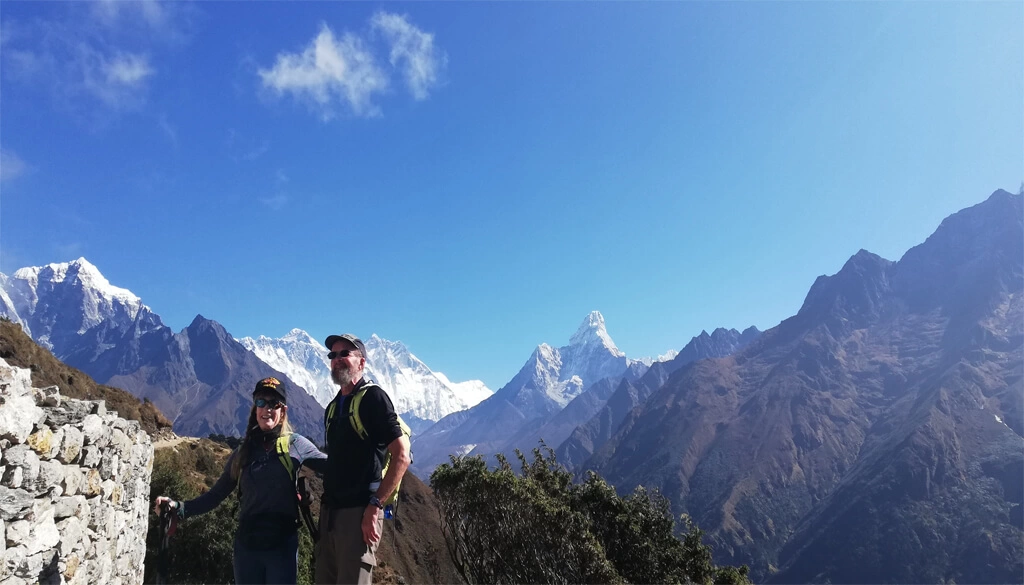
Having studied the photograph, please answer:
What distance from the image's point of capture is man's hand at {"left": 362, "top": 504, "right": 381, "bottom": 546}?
425 cm

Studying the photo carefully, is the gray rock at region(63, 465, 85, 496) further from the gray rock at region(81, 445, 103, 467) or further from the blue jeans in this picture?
the blue jeans

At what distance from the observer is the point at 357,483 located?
4.46 metres

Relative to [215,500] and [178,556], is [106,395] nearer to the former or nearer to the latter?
[178,556]

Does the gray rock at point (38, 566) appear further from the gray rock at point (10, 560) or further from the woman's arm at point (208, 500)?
the woman's arm at point (208, 500)

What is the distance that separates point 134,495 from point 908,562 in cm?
18909

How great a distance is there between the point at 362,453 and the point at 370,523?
0.56 meters

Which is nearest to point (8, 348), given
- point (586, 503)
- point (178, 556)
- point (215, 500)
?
point (178, 556)

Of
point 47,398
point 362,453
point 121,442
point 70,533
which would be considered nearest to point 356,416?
point 362,453

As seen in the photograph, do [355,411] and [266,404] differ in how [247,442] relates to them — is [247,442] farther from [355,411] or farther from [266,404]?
[355,411]

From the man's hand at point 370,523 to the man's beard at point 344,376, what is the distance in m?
1.12

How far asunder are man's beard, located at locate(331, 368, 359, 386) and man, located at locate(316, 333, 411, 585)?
10 centimetres

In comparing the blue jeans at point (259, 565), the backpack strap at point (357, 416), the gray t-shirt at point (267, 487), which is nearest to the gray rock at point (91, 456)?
the gray t-shirt at point (267, 487)

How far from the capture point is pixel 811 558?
16712cm

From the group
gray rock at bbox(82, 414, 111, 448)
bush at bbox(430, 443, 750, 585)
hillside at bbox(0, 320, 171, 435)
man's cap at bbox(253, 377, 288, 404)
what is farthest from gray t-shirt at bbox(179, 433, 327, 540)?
hillside at bbox(0, 320, 171, 435)
